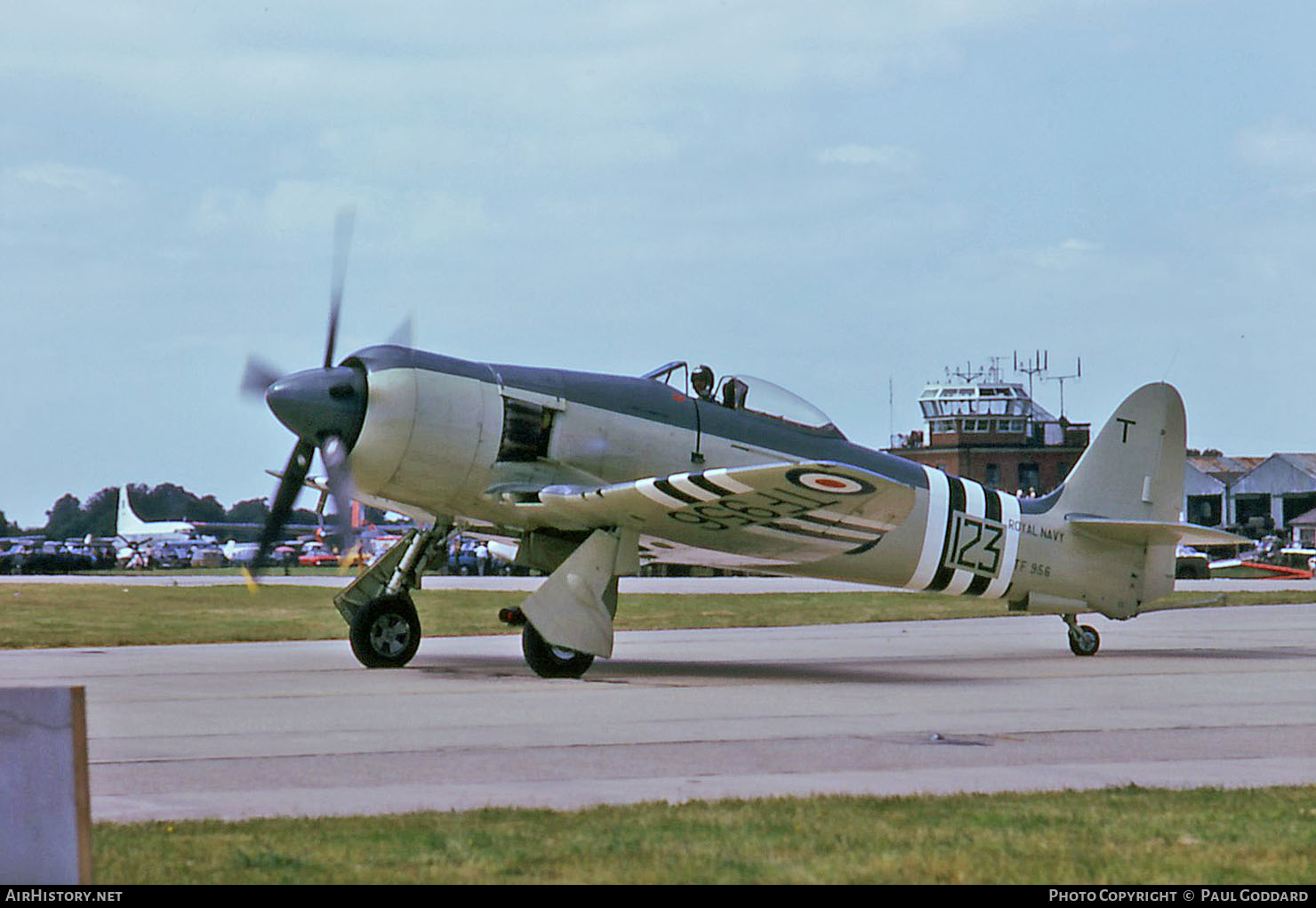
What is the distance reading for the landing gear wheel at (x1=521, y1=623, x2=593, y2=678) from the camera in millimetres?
14492

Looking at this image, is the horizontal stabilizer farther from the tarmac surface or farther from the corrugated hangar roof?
the corrugated hangar roof

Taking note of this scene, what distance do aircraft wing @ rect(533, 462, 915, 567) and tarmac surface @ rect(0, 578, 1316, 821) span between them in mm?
1312

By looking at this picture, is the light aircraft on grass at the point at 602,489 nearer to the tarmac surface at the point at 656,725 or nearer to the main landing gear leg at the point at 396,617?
the main landing gear leg at the point at 396,617

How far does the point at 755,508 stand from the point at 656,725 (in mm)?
4182

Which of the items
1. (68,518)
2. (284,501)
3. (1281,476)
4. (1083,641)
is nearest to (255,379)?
(284,501)

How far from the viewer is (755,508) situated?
1452 cm

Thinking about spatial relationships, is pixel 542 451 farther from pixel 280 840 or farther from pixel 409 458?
pixel 280 840

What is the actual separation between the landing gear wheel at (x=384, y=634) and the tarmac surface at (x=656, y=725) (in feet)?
0.63

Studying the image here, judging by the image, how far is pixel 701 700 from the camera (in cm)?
1243

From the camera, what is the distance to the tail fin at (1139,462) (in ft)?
63.3

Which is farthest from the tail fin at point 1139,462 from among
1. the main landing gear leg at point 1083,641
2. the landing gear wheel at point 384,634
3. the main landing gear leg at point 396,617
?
the landing gear wheel at point 384,634

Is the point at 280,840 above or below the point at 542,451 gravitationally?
below
